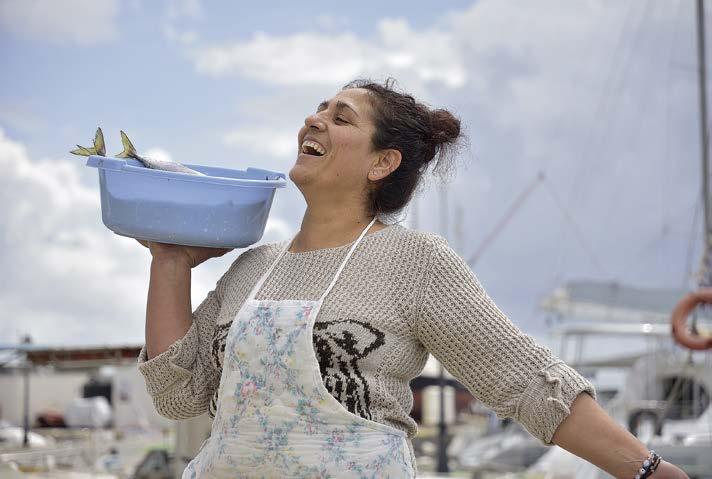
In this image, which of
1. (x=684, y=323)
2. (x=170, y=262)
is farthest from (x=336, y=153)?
(x=684, y=323)

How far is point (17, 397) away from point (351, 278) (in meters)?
35.0

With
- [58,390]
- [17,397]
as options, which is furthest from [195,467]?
[58,390]

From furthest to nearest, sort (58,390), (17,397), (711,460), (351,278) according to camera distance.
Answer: (58,390) → (17,397) → (711,460) → (351,278)

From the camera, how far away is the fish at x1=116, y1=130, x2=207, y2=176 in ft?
9.45

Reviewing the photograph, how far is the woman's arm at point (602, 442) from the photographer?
8.04 feet

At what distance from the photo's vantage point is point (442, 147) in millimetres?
2994

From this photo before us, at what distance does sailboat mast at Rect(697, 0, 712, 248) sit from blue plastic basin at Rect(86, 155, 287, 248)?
12.7m

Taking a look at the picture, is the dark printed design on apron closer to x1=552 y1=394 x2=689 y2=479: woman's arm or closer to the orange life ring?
x1=552 y1=394 x2=689 y2=479: woman's arm

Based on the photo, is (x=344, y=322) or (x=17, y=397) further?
(x=17, y=397)

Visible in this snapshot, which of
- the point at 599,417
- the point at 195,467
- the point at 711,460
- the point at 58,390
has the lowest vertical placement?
the point at 58,390

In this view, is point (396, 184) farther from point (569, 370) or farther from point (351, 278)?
point (569, 370)

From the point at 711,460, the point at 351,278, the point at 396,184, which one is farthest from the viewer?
the point at 711,460

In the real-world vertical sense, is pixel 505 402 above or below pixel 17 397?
above

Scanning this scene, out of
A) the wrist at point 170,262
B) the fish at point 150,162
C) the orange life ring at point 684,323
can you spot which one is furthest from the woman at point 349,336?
the orange life ring at point 684,323
